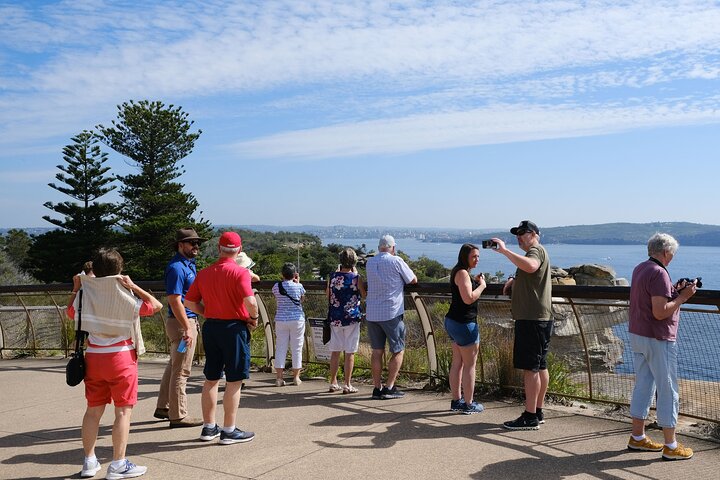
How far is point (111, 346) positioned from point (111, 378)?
0.74ft

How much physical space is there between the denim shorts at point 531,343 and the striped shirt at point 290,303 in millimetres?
3055

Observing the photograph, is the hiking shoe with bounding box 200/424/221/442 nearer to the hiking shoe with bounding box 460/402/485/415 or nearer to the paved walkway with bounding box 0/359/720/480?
the paved walkway with bounding box 0/359/720/480

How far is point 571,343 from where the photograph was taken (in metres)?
8.79

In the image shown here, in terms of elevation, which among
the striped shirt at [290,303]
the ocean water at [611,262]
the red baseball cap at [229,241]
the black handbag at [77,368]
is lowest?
the ocean water at [611,262]

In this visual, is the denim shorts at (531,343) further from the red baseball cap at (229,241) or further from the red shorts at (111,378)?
the red shorts at (111,378)

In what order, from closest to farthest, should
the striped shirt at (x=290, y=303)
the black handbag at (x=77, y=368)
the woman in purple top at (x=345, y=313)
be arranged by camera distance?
1. the black handbag at (x=77, y=368)
2. the woman in purple top at (x=345, y=313)
3. the striped shirt at (x=290, y=303)

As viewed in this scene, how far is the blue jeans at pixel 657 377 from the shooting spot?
516cm

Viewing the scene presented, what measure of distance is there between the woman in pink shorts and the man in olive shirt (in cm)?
304

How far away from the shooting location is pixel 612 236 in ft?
447

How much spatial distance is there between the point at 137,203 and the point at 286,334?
1825 inches

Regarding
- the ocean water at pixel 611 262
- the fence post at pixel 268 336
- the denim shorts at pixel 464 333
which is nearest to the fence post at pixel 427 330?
the denim shorts at pixel 464 333

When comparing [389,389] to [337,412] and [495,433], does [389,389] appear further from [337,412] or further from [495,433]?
[495,433]

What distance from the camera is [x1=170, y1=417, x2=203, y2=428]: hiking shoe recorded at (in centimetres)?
630

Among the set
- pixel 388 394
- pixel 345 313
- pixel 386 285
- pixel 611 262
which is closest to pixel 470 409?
pixel 388 394
